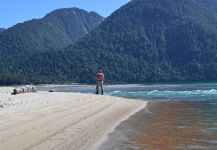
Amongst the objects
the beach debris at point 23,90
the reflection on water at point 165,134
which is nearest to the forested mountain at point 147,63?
the beach debris at point 23,90

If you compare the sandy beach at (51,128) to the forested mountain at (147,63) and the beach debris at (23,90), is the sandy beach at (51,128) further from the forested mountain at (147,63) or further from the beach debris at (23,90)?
the forested mountain at (147,63)

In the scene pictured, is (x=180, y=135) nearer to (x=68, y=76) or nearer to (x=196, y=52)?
(x=68, y=76)

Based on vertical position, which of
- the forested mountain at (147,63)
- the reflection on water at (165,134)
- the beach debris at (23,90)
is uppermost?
the forested mountain at (147,63)

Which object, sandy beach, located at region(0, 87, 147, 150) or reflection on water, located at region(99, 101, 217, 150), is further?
reflection on water, located at region(99, 101, 217, 150)

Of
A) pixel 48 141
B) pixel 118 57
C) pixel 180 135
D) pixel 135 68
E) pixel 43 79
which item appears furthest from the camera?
pixel 118 57

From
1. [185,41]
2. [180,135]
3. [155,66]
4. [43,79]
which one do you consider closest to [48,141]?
[180,135]

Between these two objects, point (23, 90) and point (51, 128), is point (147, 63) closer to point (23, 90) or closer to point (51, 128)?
point (23, 90)

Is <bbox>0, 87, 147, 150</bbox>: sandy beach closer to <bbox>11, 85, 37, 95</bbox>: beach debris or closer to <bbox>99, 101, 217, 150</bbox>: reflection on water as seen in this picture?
<bbox>99, 101, 217, 150</bbox>: reflection on water

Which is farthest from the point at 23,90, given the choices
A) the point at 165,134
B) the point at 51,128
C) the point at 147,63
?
the point at 147,63

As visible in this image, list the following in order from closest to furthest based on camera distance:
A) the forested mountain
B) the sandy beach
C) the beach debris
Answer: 1. the sandy beach
2. the beach debris
3. the forested mountain

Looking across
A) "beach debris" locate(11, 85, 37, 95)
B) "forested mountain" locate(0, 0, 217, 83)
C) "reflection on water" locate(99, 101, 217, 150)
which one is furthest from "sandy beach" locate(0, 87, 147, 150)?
"forested mountain" locate(0, 0, 217, 83)

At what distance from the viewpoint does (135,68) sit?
180m

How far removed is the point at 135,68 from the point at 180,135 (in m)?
163

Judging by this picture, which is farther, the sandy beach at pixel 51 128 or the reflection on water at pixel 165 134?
the reflection on water at pixel 165 134
